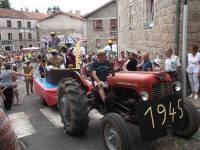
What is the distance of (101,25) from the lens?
42.2 metres

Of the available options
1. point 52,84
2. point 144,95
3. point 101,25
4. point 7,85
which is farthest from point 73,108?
point 101,25

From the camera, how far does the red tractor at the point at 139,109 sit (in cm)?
486

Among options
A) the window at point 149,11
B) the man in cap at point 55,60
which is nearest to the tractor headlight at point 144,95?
the man in cap at point 55,60

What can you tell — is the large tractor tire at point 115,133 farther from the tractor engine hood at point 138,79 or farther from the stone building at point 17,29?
the stone building at point 17,29

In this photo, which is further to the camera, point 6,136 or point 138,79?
point 138,79

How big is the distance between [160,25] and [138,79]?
624 centimetres

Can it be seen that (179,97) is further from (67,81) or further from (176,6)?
(176,6)

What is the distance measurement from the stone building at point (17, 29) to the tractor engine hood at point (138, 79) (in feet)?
195

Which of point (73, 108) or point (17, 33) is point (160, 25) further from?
point (17, 33)

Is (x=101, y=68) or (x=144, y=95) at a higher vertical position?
(x=101, y=68)

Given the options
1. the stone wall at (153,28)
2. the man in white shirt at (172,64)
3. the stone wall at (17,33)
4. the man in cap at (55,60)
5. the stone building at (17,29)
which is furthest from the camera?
the stone building at (17,29)

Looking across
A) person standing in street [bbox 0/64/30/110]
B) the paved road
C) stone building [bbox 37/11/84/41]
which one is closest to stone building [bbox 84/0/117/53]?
stone building [bbox 37/11/84/41]

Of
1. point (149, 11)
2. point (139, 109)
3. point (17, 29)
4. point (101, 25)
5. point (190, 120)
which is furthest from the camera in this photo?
point (17, 29)

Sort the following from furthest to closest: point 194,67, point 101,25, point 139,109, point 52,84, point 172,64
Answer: point 101,25 → point 52,84 → point 172,64 → point 194,67 → point 139,109
